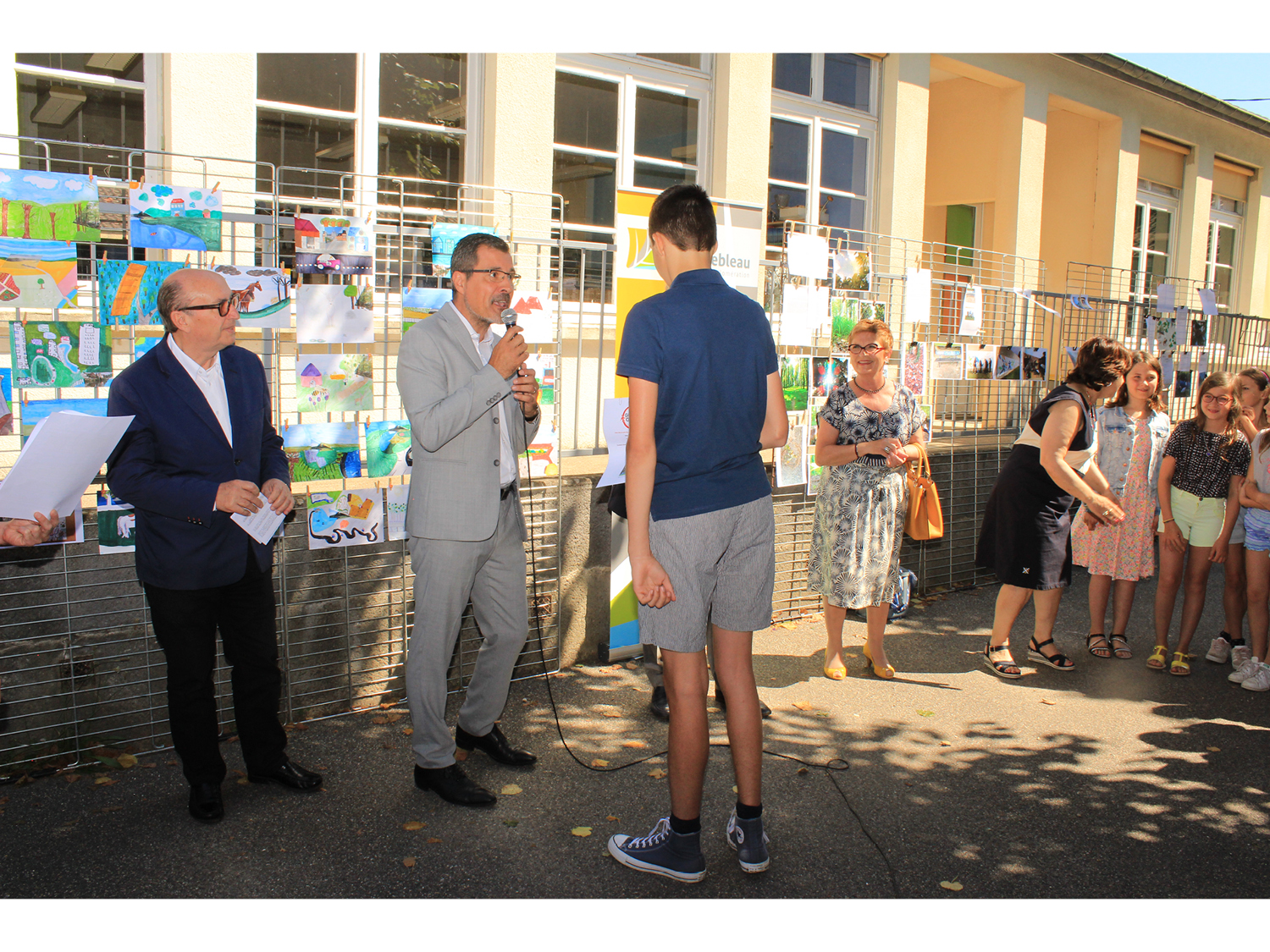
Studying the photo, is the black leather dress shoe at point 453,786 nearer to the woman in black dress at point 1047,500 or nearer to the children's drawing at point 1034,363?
the woman in black dress at point 1047,500

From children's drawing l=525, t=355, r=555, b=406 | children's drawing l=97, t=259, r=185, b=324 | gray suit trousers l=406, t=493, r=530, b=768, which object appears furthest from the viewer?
children's drawing l=525, t=355, r=555, b=406

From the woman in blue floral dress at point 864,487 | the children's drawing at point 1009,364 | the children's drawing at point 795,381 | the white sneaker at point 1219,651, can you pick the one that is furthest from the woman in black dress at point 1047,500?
the children's drawing at point 1009,364

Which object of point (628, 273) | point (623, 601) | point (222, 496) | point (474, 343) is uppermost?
point (628, 273)

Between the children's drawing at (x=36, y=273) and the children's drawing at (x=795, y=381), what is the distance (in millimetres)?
3981

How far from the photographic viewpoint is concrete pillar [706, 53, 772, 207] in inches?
334

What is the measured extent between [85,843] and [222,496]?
4.50 ft

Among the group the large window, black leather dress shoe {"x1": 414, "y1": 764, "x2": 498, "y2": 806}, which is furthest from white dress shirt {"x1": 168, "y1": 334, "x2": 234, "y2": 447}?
the large window

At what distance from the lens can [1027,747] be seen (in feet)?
14.6

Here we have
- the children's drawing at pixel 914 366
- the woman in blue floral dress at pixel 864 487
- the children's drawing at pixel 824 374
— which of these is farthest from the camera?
the children's drawing at pixel 914 366

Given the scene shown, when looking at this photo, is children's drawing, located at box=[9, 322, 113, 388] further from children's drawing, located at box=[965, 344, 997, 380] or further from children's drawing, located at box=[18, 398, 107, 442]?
children's drawing, located at box=[965, 344, 997, 380]

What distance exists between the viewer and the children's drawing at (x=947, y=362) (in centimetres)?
709

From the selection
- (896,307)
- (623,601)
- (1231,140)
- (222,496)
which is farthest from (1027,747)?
(1231,140)

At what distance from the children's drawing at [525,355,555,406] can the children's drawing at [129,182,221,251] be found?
5.35ft

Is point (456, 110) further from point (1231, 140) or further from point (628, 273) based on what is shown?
point (1231, 140)
